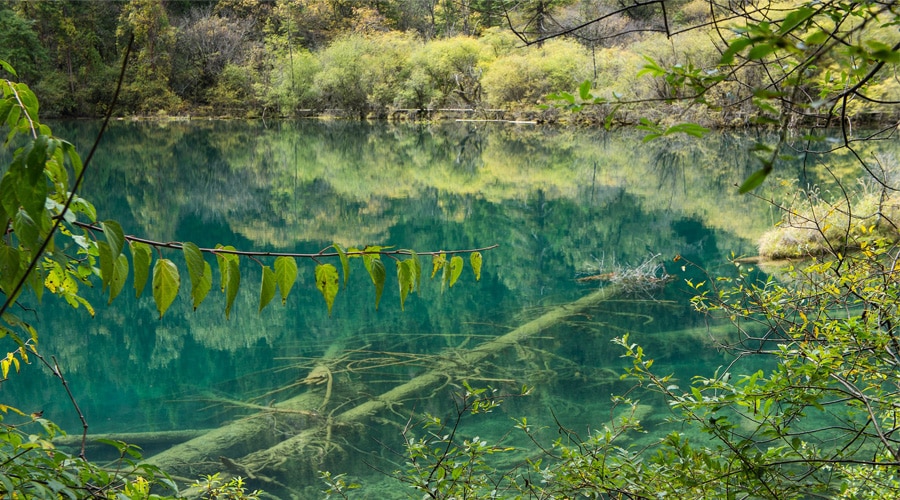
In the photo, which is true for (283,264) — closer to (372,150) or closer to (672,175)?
(672,175)

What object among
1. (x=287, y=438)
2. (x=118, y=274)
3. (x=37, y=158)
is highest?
(x=37, y=158)

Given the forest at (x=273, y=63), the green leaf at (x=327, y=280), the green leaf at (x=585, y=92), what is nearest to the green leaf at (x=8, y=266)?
the green leaf at (x=327, y=280)

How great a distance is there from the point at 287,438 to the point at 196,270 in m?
4.49

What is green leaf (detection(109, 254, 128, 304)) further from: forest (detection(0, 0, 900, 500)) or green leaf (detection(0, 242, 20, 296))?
green leaf (detection(0, 242, 20, 296))

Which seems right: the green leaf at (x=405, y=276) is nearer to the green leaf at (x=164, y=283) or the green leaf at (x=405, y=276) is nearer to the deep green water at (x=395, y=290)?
A: the green leaf at (x=164, y=283)

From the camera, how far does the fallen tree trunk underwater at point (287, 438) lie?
4938 millimetres

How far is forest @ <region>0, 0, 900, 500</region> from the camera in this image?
1.27 m

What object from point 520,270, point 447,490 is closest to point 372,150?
point 520,270

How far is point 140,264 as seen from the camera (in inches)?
43.5

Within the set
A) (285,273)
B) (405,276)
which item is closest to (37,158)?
(285,273)

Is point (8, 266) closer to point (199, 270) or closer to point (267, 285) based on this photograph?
point (199, 270)

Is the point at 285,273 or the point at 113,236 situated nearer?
the point at 113,236

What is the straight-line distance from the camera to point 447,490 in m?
2.70

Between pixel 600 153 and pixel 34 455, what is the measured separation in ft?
83.4
